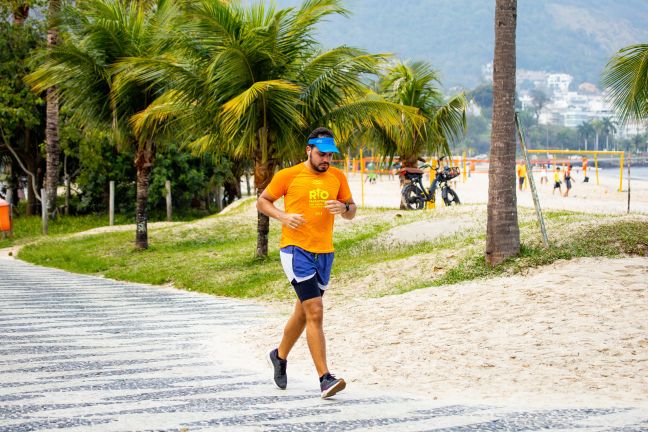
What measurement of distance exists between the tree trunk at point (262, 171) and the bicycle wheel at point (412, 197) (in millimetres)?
9181

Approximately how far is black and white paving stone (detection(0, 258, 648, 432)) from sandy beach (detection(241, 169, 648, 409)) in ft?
1.69

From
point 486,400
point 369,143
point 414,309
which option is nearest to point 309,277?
point 486,400

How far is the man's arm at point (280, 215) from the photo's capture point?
7.44 meters

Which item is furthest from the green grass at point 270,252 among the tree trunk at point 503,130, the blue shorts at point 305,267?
the blue shorts at point 305,267

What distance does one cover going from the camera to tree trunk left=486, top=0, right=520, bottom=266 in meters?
13.8

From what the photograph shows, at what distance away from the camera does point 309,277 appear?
754 centimetres

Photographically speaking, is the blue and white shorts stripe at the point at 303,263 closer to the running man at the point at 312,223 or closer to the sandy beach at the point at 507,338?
the running man at the point at 312,223

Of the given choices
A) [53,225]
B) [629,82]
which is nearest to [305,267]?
[629,82]

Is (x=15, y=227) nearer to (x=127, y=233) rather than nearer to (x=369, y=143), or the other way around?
(x=127, y=233)

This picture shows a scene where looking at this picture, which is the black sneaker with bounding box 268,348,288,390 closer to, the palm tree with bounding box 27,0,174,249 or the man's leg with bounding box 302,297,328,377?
the man's leg with bounding box 302,297,328,377

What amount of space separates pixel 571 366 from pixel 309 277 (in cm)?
236

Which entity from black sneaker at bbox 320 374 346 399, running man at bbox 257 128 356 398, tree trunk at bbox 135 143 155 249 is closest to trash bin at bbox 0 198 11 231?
tree trunk at bbox 135 143 155 249

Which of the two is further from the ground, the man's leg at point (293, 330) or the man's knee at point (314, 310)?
the man's knee at point (314, 310)

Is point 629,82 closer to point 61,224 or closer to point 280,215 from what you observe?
point 280,215
